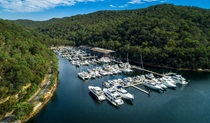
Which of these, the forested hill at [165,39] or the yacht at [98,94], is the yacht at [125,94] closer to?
the yacht at [98,94]

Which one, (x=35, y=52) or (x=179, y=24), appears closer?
(x=35, y=52)

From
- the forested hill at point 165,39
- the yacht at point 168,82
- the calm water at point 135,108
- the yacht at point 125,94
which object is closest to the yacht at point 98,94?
the calm water at point 135,108

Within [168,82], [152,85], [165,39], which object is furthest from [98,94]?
[165,39]

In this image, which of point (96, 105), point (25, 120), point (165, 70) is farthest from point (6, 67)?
point (165, 70)

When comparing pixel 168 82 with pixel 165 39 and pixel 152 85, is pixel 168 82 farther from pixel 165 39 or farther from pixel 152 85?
pixel 165 39

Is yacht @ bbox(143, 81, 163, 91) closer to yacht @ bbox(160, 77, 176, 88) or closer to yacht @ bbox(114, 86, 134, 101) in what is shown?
yacht @ bbox(160, 77, 176, 88)

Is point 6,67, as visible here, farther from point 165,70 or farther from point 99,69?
point 165,70
